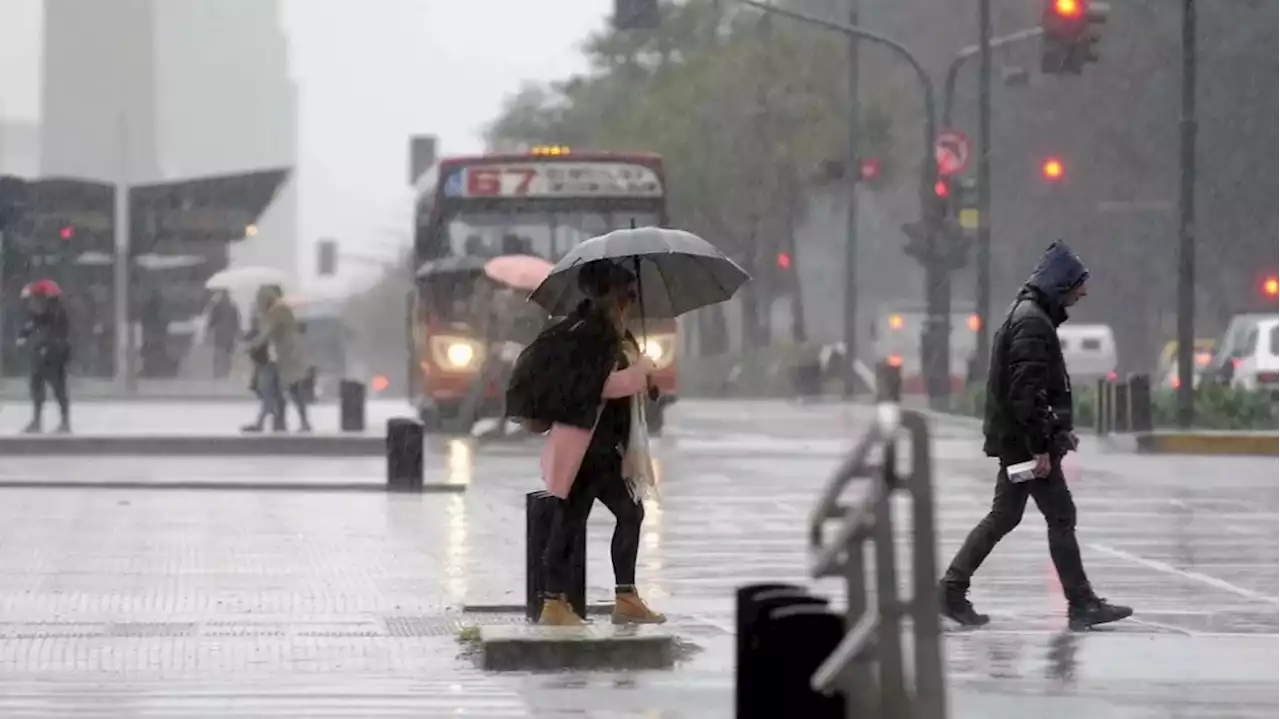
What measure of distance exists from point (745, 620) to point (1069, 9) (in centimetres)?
2233

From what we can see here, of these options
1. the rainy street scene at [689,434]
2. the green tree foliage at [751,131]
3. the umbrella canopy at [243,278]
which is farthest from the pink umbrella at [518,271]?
the green tree foliage at [751,131]

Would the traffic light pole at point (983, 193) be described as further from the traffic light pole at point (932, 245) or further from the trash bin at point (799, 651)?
the trash bin at point (799, 651)

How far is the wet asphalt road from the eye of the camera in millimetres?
10062

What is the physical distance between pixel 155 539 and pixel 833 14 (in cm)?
6641

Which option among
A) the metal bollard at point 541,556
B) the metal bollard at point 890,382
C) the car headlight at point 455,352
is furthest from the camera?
the metal bollard at point 890,382

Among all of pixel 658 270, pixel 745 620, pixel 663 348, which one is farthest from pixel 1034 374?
pixel 663 348

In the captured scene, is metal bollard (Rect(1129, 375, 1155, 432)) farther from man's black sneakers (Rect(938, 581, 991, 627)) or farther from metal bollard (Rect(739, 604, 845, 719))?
metal bollard (Rect(739, 604, 845, 719))

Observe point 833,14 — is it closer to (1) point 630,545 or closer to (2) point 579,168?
(2) point 579,168

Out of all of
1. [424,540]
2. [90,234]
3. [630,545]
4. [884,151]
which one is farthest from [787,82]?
[630,545]

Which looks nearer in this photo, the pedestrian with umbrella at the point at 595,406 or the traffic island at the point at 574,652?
the traffic island at the point at 574,652

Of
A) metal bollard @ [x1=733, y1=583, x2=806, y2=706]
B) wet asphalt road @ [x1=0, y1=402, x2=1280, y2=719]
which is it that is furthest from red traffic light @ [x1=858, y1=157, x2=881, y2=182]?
metal bollard @ [x1=733, y1=583, x2=806, y2=706]

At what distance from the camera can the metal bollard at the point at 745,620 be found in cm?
772

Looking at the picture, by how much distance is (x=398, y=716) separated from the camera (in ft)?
31.1

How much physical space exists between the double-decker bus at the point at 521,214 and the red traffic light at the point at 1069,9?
16.9 ft
